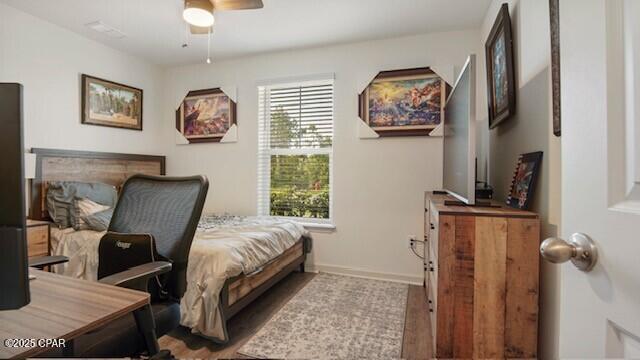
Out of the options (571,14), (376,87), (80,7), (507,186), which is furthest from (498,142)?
(80,7)


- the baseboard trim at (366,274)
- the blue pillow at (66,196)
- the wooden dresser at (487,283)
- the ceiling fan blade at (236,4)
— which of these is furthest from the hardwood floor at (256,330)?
the ceiling fan blade at (236,4)

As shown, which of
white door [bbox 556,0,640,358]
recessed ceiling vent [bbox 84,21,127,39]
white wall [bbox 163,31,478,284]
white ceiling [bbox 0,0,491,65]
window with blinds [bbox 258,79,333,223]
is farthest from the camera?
window with blinds [bbox 258,79,333,223]

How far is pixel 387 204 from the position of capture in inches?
121

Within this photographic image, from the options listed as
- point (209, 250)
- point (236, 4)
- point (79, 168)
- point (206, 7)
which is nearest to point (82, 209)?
point (79, 168)

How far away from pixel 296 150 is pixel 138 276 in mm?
2494

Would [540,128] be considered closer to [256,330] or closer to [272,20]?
[256,330]

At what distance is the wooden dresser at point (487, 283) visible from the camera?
50.3 inches

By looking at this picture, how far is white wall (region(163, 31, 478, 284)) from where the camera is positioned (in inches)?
116

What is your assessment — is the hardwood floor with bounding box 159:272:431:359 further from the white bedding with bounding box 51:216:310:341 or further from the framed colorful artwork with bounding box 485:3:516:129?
the framed colorful artwork with bounding box 485:3:516:129

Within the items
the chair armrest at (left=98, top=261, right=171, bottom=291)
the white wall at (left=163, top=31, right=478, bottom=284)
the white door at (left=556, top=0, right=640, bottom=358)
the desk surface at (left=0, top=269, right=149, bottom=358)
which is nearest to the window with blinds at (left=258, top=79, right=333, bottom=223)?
the white wall at (left=163, top=31, right=478, bottom=284)

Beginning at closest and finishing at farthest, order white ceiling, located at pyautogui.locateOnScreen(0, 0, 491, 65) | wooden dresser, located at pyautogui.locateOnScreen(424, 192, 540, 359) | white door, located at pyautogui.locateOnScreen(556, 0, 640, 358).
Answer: white door, located at pyautogui.locateOnScreen(556, 0, 640, 358) < wooden dresser, located at pyautogui.locateOnScreen(424, 192, 540, 359) < white ceiling, located at pyautogui.locateOnScreen(0, 0, 491, 65)

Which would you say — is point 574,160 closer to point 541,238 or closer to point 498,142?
point 541,238

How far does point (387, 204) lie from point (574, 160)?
252cm

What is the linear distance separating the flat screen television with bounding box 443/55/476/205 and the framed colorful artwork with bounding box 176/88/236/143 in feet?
8.83
